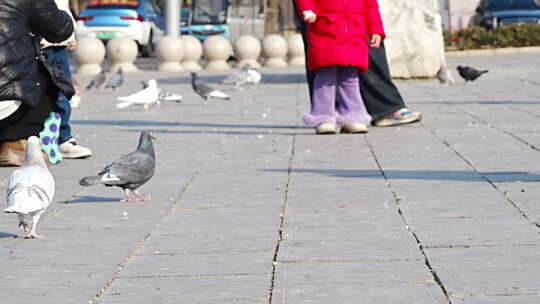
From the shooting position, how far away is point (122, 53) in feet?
90.1

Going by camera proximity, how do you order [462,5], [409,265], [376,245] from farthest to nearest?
[462,5], [376,245], [409,265]

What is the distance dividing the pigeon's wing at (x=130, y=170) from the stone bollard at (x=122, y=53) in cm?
1996

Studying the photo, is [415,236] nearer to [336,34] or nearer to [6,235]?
[6,235]

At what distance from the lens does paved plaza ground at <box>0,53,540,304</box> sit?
507cm

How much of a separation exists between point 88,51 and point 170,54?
69.9 inches

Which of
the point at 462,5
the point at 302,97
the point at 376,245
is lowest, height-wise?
the point at 462,5

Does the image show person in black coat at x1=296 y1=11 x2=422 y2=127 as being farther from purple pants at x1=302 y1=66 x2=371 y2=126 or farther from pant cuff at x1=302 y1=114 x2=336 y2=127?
pant cuff at x1=302 y1=114 x2=336 y2=127

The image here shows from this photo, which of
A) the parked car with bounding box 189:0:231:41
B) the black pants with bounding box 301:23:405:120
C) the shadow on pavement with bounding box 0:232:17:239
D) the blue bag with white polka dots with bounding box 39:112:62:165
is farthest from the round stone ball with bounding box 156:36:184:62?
the shadow on pavement with bounding box 0:232:17:239

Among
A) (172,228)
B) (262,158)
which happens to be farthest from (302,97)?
(172,228)

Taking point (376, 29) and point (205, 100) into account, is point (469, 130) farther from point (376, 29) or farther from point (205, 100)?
point (205, 100)

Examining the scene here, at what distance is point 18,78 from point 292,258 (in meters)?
→ 4.03

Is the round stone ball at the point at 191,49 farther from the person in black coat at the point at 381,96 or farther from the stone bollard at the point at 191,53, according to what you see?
the person in black coat at the point at 381,96

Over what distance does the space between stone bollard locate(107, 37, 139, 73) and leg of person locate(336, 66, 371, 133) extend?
A: 16238mm

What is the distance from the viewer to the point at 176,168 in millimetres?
9344
